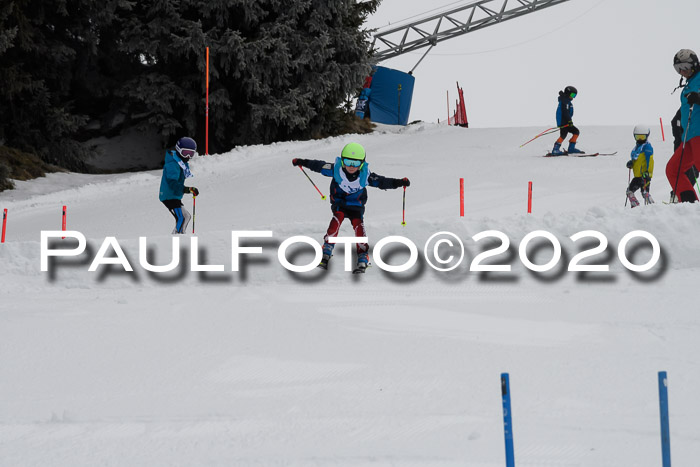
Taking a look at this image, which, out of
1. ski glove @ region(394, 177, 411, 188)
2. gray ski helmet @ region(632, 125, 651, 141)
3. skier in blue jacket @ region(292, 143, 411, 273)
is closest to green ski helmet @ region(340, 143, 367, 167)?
skier in blue jacket @ region(292, 143, 411, 273)

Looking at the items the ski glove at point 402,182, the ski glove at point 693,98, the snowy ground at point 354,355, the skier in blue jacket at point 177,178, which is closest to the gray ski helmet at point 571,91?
the ski glove at point 693,98

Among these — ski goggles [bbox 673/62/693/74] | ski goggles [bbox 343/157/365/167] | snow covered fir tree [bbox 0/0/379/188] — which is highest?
snow covered fir tree [bbox 0/0/379/188]

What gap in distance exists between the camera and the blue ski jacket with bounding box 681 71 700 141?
31.6 ft

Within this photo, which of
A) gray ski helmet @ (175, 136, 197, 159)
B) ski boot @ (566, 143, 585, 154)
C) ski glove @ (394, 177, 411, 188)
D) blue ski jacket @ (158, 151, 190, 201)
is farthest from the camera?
ski boot @ (566, 143, 585, 154)

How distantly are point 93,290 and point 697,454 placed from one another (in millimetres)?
5895

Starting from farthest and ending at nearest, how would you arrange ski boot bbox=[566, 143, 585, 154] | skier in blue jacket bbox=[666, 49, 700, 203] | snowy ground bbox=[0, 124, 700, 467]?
1. ski boot bbox=[566, 143, 585, 154]
2. skier in blue jacket bbox=[666, 49, 700, 203]
3. snowy ground bbox=[0, 124, 700, 467]

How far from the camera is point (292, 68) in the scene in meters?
22.0

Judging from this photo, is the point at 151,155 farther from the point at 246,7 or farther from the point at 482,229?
the point at 482,229

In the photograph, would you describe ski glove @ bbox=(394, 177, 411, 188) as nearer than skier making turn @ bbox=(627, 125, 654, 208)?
Yes

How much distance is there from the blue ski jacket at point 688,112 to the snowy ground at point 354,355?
154cm

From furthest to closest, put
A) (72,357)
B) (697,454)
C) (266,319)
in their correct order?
(266,319), (72,357), (697,454)

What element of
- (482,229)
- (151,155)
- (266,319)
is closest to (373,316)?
(266,319)

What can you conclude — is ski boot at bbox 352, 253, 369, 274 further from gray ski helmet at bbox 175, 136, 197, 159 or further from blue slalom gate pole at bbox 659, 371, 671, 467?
blue slalom gate pole at bbox 659, 371, 671, 467

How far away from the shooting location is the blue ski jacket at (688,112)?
31.6 ft
